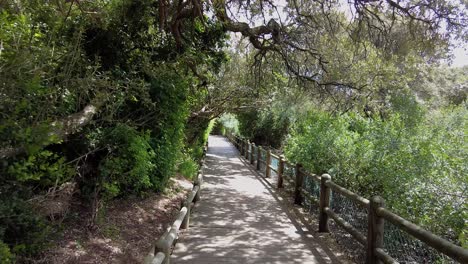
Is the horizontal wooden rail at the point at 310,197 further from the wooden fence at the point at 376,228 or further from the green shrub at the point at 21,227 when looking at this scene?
the green shrub at the point at 21,227

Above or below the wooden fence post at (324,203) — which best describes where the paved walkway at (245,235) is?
below

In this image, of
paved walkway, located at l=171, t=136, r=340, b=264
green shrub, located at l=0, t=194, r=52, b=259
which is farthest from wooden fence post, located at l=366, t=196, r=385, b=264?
green shrub, located at l=0, t=194, r=52, b=259

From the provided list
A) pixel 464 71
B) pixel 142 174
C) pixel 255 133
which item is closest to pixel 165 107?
pixel 142 174

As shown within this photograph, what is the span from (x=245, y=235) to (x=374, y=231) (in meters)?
2.53

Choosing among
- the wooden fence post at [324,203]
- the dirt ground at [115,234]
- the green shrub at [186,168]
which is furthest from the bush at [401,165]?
the green shrub at [186,168]

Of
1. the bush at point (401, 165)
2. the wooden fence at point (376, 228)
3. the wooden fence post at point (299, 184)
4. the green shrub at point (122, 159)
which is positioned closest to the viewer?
the wooden fence at point (376, 228)

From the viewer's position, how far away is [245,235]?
253 inches

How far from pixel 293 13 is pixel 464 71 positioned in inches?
1150

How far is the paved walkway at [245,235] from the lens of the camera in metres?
5.32

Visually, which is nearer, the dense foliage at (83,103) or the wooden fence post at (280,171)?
the dense foliage at (83,103)

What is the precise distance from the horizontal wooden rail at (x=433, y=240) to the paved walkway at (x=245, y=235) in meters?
1.49

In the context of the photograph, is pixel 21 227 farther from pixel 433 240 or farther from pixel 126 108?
pixel 433 240

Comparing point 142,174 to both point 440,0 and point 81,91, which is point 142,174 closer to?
point 81,91

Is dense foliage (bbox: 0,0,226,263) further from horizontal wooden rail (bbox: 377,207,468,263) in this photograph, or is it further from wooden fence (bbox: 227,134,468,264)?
horizontal wooden rail (bbox: 377,207,468,263)
